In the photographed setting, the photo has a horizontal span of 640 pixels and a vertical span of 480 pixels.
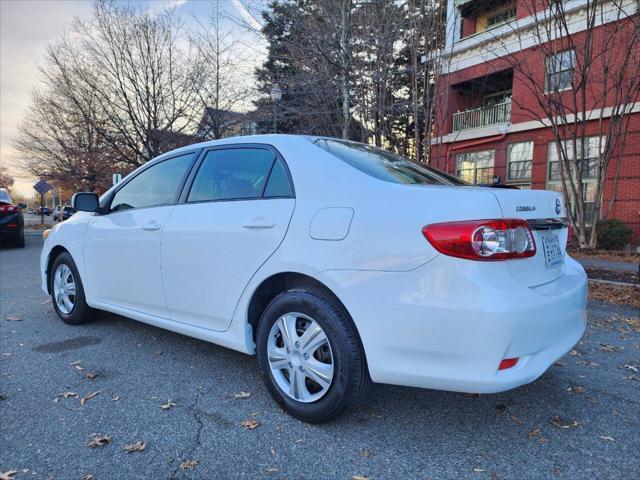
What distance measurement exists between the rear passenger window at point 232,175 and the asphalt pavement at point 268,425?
127 centimetres

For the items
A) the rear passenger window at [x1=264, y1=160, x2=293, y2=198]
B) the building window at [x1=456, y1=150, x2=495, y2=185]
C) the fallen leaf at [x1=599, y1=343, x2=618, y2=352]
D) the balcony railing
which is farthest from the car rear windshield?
the balcony railing

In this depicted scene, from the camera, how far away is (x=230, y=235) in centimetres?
259

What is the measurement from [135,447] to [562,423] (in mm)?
2283

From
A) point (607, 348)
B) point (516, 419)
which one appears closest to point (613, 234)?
point (607, 348)

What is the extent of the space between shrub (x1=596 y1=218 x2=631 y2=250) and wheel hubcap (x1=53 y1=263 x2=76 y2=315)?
43.2ft

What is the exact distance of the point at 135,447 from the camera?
2.08m

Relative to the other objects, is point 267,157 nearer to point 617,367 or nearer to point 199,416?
point 199,416

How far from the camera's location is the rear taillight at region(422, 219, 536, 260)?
5.96 feet

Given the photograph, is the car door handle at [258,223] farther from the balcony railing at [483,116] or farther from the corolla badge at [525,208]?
the balcony railing at [483,116]

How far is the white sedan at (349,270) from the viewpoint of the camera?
183 centimetres

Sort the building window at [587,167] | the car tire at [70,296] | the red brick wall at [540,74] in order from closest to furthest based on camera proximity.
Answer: the car tire at [70,296] → the red brick wall at [540,74] → the building window at [587,167]

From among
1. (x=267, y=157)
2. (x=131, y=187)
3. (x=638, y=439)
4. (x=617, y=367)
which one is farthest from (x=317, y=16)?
(x=638, y=439)

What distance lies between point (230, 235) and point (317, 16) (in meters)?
8.22

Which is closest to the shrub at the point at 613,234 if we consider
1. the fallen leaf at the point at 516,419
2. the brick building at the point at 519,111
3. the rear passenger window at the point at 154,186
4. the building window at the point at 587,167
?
the building window at the point at 587,167
